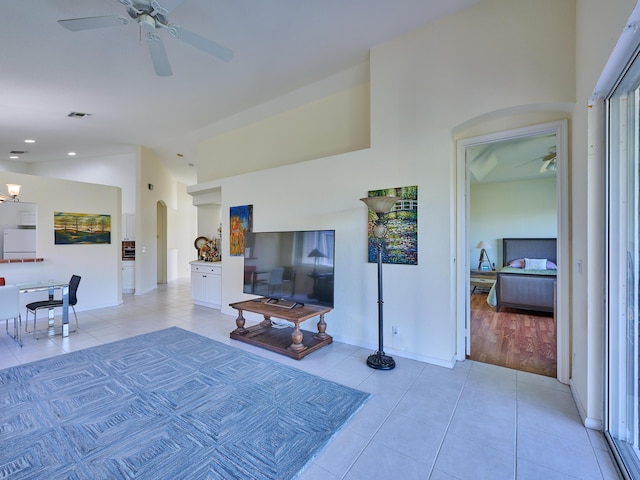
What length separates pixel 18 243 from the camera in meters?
5.27

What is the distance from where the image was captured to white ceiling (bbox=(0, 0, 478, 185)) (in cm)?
282

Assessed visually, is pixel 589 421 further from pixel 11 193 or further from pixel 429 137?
pixel 11 193

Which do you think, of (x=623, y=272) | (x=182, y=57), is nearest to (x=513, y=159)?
(x=623, y=272)

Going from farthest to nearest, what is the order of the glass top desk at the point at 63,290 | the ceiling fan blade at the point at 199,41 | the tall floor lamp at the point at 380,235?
the glass top desk at the point at 63,290, the tall floor lamp at the point at 380,235, the ceiling fan blade at the point at 199,41

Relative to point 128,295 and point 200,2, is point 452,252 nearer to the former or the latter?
point 200,2

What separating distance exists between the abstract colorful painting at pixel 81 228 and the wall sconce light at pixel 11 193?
604 millimetres

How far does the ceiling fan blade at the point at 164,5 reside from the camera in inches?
86.2

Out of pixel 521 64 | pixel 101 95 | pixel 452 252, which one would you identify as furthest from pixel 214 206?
pixel 521 64

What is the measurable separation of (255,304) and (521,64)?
3933 mm

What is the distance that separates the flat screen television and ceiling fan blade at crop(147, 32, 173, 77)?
7.10ft

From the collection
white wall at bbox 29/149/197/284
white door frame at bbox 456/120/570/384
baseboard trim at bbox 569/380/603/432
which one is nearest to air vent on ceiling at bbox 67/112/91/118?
white wall at bbox 29/149/197/284

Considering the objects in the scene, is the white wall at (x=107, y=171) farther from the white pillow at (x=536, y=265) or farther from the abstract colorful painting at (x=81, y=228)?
the white pillow at (x=536, y=265)

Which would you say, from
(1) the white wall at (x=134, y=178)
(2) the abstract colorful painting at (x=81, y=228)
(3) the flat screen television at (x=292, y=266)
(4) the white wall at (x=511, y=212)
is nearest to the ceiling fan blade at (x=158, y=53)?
(3) the flat screen television at (x=292, y=266)

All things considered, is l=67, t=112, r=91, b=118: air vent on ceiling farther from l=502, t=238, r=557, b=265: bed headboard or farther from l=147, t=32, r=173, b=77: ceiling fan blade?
l=502, t=238, r=557, b=265: bed headboard
